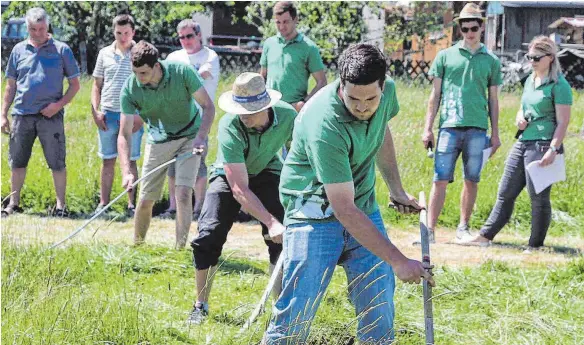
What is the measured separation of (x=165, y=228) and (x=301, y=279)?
4.88 m

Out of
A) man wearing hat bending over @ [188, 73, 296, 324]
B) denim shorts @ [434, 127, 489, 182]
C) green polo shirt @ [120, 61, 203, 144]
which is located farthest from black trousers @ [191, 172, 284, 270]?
denim shorts @ [434, 127, 489, 182]

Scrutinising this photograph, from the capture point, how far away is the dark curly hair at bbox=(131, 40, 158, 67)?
22.8 feet

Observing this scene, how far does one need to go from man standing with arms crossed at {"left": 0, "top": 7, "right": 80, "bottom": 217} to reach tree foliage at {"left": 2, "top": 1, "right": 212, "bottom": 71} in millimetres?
13469

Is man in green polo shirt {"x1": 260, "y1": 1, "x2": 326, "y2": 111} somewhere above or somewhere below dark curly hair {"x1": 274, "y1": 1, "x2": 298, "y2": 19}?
below

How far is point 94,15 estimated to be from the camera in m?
23.4

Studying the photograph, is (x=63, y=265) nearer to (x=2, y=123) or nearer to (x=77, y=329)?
(x=77, y=329)

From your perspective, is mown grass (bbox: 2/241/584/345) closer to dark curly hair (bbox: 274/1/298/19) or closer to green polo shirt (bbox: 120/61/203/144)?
green polo shirt (bbox: 120/61/203/144)

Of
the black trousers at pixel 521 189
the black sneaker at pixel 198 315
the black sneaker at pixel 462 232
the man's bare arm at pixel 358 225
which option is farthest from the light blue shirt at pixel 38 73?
the man's bare arm at pixel 358 225

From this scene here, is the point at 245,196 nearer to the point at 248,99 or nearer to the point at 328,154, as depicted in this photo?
the point at 248,99

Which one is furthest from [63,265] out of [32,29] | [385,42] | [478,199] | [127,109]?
[385,42]

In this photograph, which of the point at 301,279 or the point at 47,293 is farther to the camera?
the point at 47,293

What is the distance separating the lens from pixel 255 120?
17.7 feet

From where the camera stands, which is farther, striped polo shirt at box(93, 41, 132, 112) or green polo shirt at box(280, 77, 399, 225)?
striped polo shirt at box(93, 41, 132, 112)

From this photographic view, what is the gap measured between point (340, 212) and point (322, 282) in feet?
1.46
